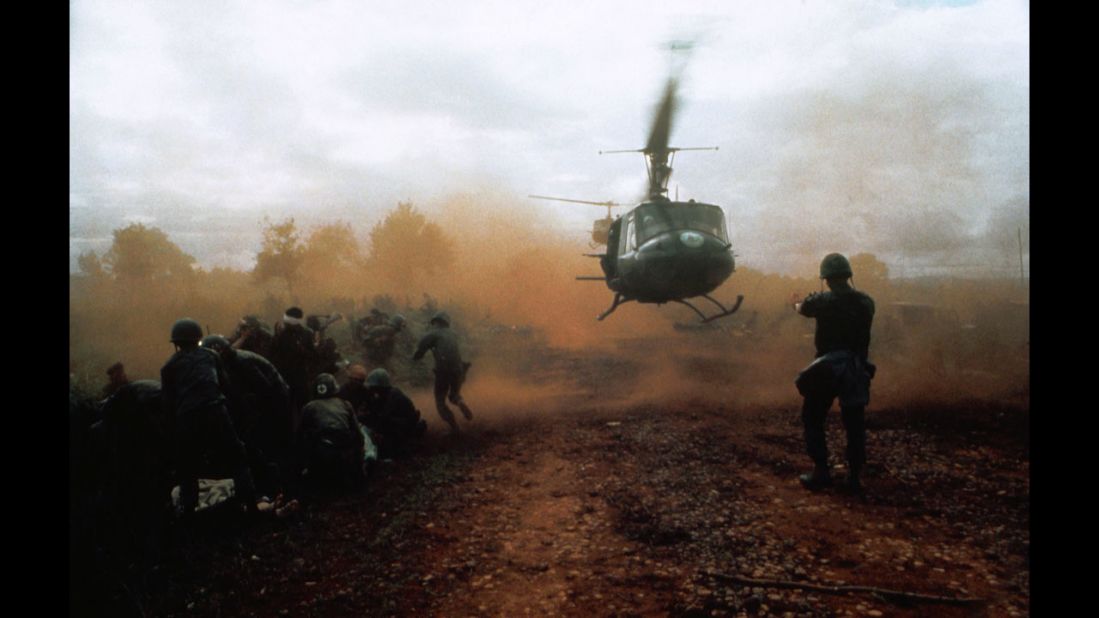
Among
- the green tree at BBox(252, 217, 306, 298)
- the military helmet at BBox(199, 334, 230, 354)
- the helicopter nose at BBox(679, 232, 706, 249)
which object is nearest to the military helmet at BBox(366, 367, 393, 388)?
the military helmet at BBox(199, 334, 230, 354)

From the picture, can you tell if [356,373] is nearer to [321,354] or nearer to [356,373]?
[356,373]

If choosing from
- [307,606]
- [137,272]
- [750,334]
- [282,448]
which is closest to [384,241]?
[137,272]

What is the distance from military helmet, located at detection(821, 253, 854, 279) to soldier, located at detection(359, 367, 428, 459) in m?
5.39

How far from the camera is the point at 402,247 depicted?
34.8 metres

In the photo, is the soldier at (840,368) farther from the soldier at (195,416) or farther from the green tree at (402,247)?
the green tree at (402,247)

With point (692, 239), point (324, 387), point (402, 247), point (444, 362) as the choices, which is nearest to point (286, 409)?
point (324, 387)

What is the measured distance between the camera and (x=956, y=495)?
4816mm

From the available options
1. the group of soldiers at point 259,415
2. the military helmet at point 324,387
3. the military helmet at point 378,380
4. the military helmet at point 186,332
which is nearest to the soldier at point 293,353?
the group of soldiers at point 259,415

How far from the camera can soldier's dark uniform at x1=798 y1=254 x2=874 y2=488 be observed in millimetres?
5000

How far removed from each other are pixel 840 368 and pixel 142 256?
44.2m
